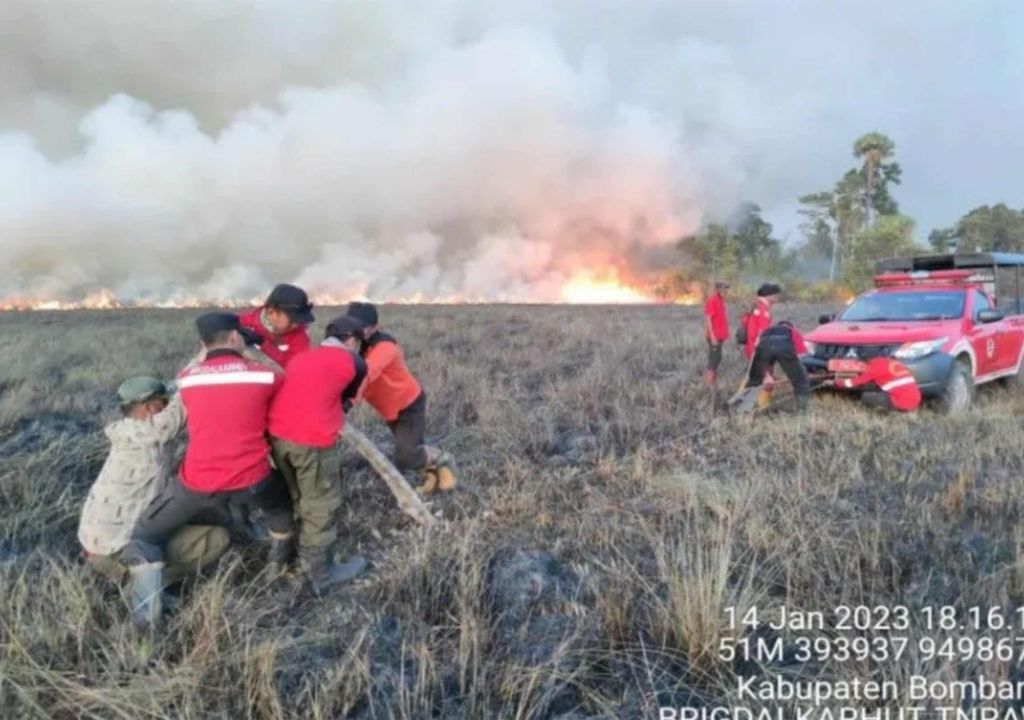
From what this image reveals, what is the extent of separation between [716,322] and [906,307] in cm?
241

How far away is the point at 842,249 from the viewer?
54.6 meters

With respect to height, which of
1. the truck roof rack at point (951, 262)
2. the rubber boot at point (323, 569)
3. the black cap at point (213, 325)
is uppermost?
the truck roof rack at point (951, 262)

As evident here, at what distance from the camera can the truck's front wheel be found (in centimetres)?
737

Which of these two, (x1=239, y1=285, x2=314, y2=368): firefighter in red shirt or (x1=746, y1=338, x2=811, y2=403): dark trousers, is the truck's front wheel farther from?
(x1=239, y1=285, x2=314, y2=368): firefighter in red shirt

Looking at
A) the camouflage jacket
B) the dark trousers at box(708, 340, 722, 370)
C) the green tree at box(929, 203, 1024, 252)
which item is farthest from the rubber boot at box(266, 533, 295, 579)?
the green tree at box(929, 203, 1024, 252)

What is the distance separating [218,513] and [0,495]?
2.31m

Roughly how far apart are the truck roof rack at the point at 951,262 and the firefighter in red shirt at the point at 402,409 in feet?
26.2

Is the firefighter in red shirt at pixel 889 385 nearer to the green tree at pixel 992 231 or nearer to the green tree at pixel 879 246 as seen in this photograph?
the green tree at pixel 879 246

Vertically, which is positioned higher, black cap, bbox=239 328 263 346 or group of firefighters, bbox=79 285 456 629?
black cap, bbox=239 328 263 346

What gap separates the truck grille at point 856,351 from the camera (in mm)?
7402

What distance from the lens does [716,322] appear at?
988 cm

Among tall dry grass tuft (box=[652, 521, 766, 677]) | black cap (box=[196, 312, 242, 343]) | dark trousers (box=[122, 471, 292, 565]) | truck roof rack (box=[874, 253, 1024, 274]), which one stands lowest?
tall dry grass tuft (box=[652, 521, 766, 677])

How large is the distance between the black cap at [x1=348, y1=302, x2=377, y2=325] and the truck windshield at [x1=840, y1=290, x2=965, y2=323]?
662 centimetres

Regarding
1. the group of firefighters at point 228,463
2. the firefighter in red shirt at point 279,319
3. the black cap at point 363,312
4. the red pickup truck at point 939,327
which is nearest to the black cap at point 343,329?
the group of firefighters at point 228,463
